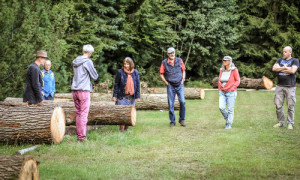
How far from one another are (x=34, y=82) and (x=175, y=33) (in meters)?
22.0

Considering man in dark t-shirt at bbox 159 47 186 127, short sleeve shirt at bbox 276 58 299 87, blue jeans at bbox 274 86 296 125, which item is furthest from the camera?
man in dark t-shirt at bbox 159 47 186 127

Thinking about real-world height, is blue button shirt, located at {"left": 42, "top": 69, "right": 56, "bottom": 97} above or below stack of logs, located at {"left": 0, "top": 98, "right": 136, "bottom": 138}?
above

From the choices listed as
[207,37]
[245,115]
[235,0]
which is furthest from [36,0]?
[235,0]

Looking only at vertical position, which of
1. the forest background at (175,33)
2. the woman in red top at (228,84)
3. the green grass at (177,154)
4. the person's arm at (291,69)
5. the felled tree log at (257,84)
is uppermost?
the forest background at (175,33)

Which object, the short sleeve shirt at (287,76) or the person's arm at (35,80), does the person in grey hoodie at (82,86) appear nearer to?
the person's arm at (35,80)

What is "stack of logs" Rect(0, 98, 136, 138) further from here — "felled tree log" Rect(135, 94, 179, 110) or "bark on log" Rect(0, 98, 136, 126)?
"felled tree log" Rect(135, 94, 179, 110)

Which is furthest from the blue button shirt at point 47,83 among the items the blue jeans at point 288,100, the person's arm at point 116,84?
the blue jeans at point 288,100

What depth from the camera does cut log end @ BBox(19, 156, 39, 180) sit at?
364 cm

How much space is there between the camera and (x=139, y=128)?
879 cm

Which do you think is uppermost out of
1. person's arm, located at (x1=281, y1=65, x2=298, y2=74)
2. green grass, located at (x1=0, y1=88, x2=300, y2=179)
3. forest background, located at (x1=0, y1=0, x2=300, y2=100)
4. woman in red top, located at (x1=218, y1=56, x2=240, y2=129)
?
forest background, located at (x1=0, y1=0, x2=300, y2=100)

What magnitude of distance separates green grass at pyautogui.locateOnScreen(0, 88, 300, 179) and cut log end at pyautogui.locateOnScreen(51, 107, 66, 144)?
0.58 feet

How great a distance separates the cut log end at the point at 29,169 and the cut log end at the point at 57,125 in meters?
2.72

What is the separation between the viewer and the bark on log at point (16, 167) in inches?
142

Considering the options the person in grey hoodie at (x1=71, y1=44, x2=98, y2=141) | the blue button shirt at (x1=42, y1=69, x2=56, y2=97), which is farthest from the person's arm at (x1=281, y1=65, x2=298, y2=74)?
the blue button shirt at (x1=42, y1=69, x2=56, y2=97)
